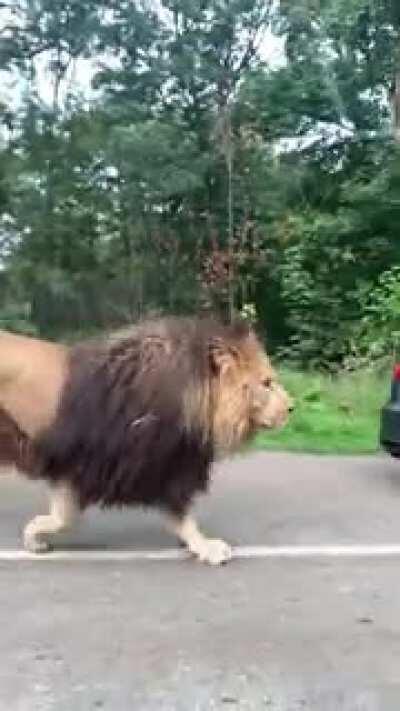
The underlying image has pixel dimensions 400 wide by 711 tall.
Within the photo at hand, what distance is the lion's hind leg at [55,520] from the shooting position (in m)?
6.04

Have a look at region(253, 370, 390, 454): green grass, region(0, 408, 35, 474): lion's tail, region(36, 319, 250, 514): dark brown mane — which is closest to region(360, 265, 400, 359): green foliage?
region(253, 370, 390, 454): green grass

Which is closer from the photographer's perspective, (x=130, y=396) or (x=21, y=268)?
(x=130, y=396)

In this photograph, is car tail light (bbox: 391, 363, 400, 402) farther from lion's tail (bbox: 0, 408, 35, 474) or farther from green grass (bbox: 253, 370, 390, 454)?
lion's tail (bbox: 0, 408, 35, 474)

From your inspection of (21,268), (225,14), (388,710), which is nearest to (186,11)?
(225,14)

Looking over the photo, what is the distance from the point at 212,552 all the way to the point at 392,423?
2.31 meters

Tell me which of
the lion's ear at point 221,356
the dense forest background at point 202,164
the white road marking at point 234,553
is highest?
the dense forest background at point 202,164

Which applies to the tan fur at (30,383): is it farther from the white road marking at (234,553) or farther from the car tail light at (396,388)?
the car tail light at (396,388)

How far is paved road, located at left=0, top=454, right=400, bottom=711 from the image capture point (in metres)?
4.15

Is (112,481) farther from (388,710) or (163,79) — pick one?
(163,79)

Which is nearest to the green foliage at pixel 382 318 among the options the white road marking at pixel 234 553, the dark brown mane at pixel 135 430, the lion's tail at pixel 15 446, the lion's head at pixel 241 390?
the white road marking at pixel 234 553

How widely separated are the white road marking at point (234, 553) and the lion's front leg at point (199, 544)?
10 centimetres

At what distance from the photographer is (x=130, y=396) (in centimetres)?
593

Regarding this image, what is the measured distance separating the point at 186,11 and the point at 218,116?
87.9 inches

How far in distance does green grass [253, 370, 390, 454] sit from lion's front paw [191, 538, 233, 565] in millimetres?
2323
